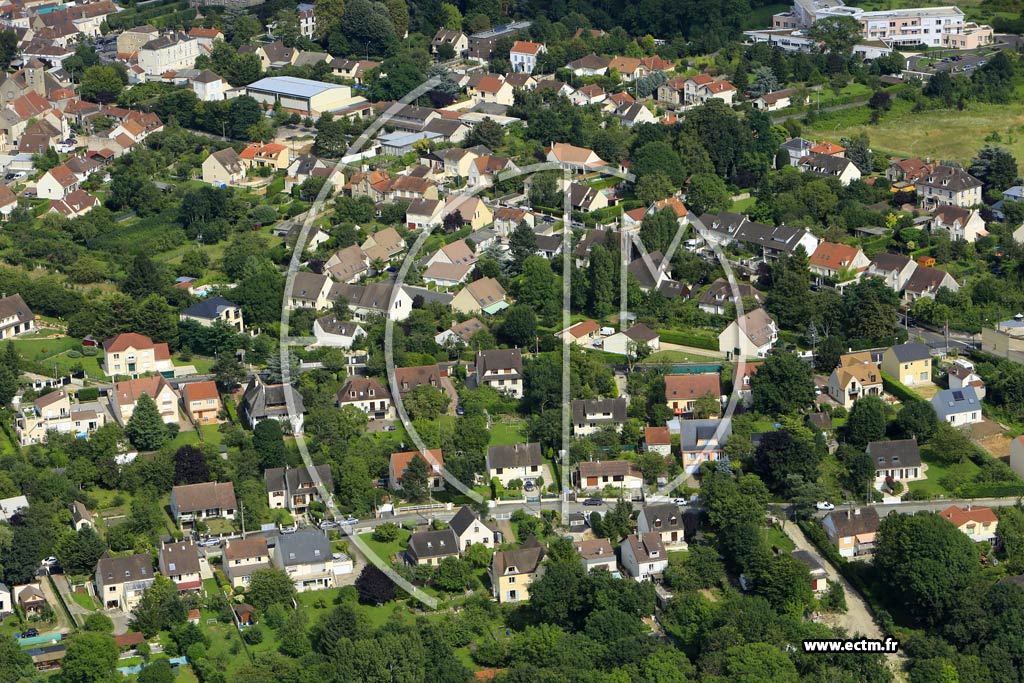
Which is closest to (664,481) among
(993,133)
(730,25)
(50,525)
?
(50,525)

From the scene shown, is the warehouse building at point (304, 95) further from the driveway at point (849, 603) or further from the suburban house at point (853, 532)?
the suburban house at point (853, 532)

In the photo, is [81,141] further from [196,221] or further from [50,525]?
[50,525]

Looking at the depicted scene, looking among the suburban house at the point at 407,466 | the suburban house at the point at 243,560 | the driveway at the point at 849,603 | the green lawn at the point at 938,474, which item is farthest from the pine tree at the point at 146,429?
the green lawn at the point at 938,474

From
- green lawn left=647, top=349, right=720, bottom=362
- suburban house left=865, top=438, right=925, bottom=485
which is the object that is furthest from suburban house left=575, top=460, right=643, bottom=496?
green lawn left=647, top=349, right=720, bottom=362

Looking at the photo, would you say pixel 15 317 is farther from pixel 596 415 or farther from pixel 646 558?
pixel 646 558

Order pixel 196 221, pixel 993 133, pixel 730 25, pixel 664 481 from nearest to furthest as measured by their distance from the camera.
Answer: pixel 664 481
pixel 196 221
pixel 993 133
pixel 730 25

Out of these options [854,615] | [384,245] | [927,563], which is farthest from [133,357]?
[927,563]
